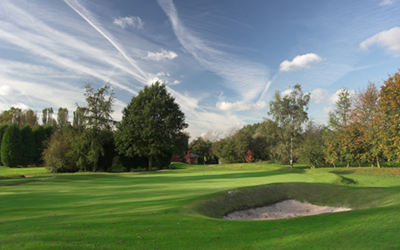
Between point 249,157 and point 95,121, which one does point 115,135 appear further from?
point 249,157

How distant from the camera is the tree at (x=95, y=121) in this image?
3794 cm

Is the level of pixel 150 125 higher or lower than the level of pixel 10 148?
higher

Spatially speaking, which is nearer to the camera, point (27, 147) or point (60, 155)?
point (60, 155)

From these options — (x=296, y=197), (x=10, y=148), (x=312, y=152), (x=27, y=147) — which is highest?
(x=27, y=147)

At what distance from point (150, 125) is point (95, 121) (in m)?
10.5

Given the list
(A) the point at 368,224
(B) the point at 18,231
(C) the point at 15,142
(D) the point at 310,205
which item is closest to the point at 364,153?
(D) the point at 310,205

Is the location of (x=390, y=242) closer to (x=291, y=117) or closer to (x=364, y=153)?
(x=364, y=153)

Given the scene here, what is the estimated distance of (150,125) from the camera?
36.8 m

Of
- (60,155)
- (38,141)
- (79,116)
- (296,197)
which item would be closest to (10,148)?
(38,141)

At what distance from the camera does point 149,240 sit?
17.3 feet

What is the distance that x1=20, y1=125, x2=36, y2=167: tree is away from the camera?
4675 cm

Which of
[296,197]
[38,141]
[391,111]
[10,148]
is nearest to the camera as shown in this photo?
[296,197]

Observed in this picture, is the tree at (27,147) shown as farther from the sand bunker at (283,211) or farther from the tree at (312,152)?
the tree at (312,152)

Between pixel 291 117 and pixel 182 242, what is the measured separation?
4050 centimetres
